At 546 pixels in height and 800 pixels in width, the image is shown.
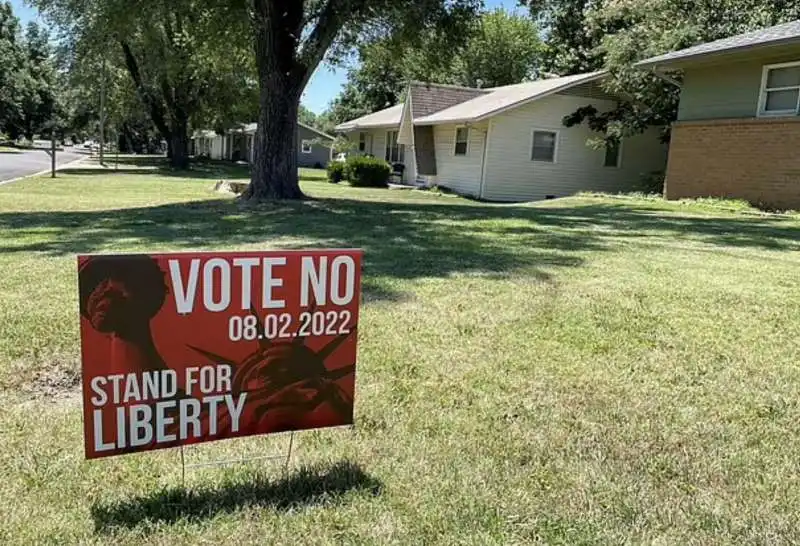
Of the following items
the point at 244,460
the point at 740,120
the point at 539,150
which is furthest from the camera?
the point at 539,150

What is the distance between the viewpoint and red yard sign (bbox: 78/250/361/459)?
2.42m

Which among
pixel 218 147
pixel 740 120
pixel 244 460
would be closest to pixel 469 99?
pixel 740 120

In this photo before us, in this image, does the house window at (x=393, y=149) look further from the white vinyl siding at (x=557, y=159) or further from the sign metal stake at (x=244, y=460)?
the sign metal stake at (x=244, y=460)

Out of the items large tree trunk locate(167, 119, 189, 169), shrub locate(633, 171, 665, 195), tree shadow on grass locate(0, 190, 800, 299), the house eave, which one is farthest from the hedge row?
large tree trunk locate(167, 119, 189, 169)

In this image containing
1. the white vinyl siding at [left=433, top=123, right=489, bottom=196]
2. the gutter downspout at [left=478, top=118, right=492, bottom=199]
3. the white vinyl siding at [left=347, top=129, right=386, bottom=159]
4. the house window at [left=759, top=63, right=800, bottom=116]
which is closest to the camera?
the house window at [left=759, top=63, right=800, bottom=116]

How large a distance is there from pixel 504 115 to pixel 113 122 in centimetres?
3434

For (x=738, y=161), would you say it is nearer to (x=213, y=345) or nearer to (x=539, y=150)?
(x=539, y=150)

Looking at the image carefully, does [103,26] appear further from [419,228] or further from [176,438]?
[176,438]

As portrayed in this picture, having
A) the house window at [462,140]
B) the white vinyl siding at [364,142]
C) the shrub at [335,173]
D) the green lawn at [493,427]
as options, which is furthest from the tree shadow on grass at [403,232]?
the white vinyl siding at [364,142]

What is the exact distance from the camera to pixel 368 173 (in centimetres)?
2714

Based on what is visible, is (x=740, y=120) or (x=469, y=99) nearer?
(x=740, y=120)

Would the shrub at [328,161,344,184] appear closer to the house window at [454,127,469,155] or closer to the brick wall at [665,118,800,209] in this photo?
the house window at [454,127,469,155]

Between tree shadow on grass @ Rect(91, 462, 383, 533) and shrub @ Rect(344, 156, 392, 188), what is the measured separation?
24.5 meters

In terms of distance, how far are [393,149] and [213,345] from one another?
1216 inches
